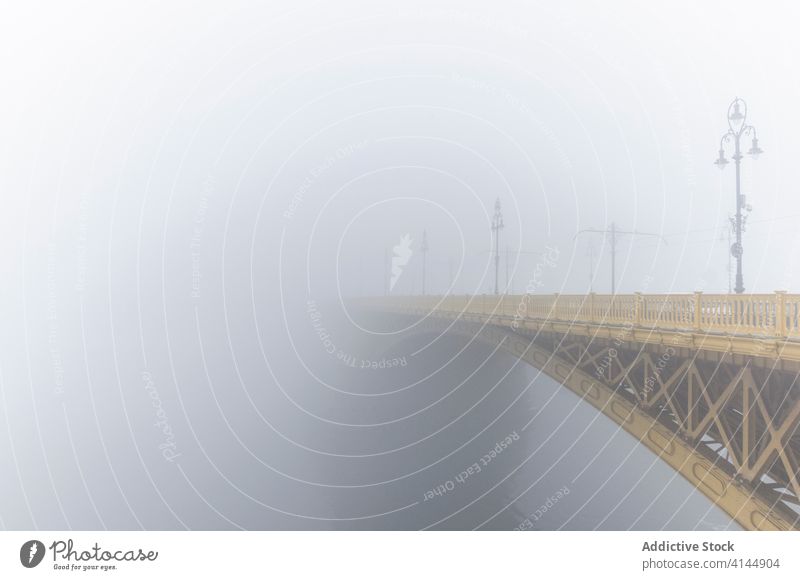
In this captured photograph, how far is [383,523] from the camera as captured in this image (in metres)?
22.9

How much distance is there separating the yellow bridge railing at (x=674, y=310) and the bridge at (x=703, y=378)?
0.7 inches

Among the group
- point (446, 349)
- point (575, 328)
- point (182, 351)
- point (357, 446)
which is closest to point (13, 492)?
point (182, 351)

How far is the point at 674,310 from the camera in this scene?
9.09 m

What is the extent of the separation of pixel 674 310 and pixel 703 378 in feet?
4.08

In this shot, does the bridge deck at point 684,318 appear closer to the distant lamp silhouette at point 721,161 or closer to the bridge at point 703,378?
the bridge at point 703,378

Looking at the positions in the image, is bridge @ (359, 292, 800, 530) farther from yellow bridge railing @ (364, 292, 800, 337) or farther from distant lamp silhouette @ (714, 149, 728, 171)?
distant lamp silhouette @ (714, 149, 728, 171)

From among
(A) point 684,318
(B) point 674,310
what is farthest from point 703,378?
(B) point 674,310

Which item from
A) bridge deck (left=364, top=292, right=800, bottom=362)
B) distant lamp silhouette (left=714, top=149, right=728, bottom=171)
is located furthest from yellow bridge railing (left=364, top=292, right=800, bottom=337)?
distant lamp silhouette (left=714, top=149, right=728, bottom=171)

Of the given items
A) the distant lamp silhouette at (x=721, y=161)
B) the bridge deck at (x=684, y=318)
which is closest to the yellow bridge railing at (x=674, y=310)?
the bridge deck at (x=684, y=318)

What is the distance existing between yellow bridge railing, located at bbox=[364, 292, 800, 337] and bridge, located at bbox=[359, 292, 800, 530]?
17mm

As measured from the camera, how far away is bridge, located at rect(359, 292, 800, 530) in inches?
285
